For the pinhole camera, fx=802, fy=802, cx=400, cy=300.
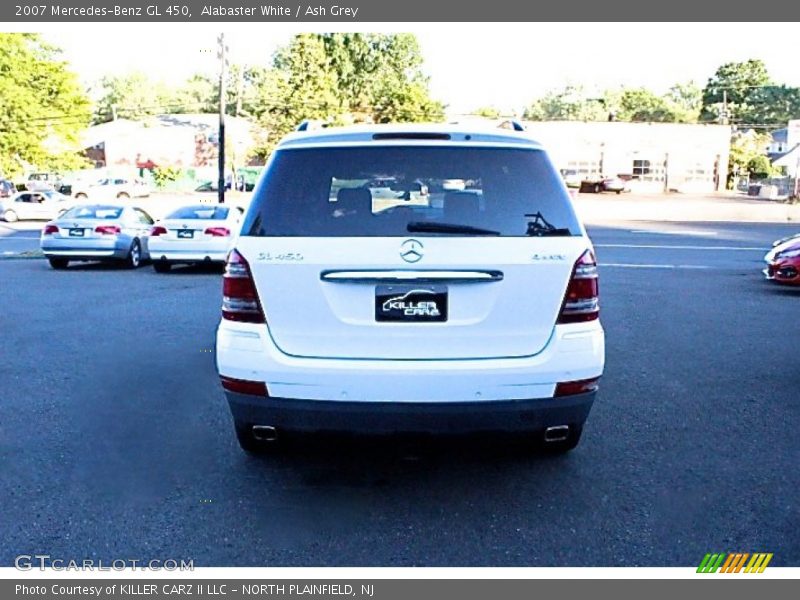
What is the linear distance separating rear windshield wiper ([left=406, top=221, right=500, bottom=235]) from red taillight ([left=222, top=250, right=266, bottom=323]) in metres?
0.85

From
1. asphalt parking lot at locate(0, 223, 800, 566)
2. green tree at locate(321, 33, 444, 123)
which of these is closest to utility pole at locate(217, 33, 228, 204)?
asphalt parking lot at locate(0, 223, 800, 566)

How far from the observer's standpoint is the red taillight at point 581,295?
4066 mm

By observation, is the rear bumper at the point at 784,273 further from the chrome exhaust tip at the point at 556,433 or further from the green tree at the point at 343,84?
the green tree at the point at 343,84

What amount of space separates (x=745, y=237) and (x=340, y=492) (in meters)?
26.0

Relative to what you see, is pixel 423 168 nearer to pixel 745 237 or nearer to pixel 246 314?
pixel 246 314

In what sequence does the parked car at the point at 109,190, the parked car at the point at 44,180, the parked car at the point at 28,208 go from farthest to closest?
the parked car at the point at 44,180 → the parked car at the point at 109,190 → the parked car at the point at 28,208

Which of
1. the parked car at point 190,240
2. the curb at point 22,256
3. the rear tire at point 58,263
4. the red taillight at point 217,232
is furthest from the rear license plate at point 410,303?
the curb at point 22,256

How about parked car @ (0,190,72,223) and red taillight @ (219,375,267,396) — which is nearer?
red taillight @ (219,375,267,396)

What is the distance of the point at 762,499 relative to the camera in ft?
14.2

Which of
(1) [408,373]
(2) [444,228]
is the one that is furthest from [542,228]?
(1) [408,373]

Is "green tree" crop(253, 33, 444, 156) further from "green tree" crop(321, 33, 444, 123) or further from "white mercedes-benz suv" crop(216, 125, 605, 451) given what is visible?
"white mercedes-benz suv" crop(216, 125, 605, 451)

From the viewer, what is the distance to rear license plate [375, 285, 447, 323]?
395 centimetres

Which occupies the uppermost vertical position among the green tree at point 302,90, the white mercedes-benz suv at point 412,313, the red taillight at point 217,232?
the green tree at point 302,90

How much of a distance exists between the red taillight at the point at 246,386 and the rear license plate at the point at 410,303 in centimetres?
69
